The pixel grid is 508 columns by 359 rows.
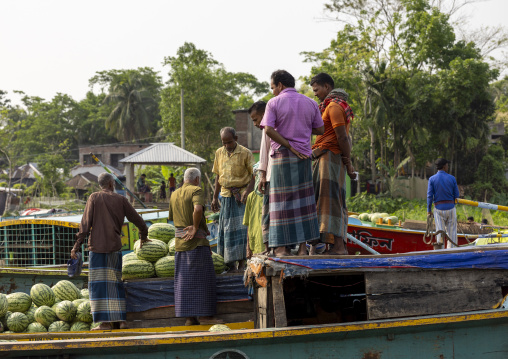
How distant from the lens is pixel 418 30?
2673 centimetres

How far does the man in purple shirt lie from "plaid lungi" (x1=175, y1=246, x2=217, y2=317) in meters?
1.33

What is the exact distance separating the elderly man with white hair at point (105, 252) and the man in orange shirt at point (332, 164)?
2.16 meters

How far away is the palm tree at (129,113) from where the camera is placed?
2105 inches

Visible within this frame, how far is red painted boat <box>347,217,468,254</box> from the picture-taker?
32.7ft

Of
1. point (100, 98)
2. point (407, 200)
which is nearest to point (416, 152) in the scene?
point (407, 200)

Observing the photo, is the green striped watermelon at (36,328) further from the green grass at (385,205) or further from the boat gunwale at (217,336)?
the green grass at (385,205)

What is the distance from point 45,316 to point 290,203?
3.00m

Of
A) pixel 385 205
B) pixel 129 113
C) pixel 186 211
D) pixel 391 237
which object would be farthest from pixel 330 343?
pixel 129 113

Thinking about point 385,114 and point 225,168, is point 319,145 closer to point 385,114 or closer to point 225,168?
point 225,168

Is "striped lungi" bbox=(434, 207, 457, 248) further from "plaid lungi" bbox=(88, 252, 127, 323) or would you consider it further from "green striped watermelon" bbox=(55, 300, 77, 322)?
"green striped watermelon" bbox=(55, 300, 77, 322)

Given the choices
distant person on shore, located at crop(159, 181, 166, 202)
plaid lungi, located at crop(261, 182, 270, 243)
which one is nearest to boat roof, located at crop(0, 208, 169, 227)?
plaid lungi, located at crop(261, 182, 270, 243)

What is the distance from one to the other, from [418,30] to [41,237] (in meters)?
23.3

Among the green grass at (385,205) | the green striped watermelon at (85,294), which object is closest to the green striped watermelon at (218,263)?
the green striped watermelon at (85,294)

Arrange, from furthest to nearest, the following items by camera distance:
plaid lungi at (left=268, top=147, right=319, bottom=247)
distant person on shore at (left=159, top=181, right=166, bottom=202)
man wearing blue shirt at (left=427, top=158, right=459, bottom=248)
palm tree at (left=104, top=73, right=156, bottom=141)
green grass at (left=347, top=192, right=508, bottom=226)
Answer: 1. palm tree at (left=104, top=73, right=156, bottom=141)
2. distant person on shore at (left=159, top=181, right=166, bottom=202)
3. green grass at (left=347, top=192, right=508, bottom=226)
4. man wearing blue shirt at (left=427, top=158, right=459, bottom=248)
5. plaid lungi at (left=268, top=147, right=319, bottom=247)
